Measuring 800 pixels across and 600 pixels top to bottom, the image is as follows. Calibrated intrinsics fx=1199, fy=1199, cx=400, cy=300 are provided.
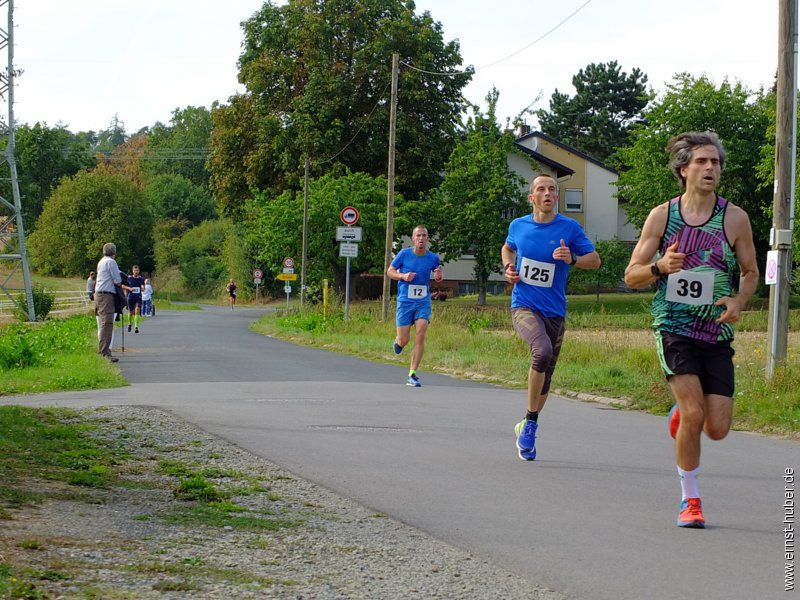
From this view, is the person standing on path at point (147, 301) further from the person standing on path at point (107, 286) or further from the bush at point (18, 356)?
the bush at point (18, 356)

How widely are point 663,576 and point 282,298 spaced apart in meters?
83.7

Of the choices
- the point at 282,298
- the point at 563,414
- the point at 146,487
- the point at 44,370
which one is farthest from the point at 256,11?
the point at 146,487

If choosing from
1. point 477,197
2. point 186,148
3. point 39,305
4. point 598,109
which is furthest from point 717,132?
point 186,148

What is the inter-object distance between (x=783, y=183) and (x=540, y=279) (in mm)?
5996

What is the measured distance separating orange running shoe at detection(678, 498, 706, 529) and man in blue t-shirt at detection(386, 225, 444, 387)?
9345 mm

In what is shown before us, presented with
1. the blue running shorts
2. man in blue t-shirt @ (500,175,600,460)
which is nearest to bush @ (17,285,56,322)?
the blue running shorts


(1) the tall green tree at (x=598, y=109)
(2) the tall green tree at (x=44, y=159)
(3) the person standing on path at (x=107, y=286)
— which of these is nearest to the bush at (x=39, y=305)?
(3) the person standing on path at (x=107, y=286)

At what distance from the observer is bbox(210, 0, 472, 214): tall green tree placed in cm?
5581

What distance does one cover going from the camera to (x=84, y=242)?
10619cm

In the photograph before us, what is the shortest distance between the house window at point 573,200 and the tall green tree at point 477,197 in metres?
23.7

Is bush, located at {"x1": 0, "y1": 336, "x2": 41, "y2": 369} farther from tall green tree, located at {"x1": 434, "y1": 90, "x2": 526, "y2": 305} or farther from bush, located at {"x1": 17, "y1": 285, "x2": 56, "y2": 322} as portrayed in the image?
tall green tree, located at {"x1": 434, "y1": 90, "x2": 526, "y2": 305}

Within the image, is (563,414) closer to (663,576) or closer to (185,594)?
(663,576)

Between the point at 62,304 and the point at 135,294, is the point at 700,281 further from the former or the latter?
the point at 62,304

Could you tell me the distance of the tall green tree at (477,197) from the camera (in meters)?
59.6
